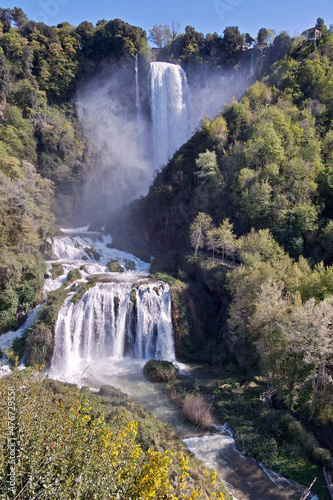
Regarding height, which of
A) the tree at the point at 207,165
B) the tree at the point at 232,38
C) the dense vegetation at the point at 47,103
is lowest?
the tree at the point at 207,165

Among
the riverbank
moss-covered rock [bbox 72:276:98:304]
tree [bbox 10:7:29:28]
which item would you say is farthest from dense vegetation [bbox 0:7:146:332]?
the riverbank

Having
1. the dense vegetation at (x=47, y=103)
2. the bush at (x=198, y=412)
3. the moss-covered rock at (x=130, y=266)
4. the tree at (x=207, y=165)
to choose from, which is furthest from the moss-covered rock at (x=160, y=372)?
the tree at (x=207, y=165)

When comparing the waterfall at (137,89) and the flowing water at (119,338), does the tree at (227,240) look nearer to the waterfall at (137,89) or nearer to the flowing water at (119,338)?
the flowing water at (119,338)

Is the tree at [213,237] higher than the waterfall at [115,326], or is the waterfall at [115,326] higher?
the tree at [213,237]

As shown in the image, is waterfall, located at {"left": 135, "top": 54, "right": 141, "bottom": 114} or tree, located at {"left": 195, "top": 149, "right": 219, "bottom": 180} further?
waterfall, located at {"left": 135, "top": 54, "right": 141, "bottom": 114}

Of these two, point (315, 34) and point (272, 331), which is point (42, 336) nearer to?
point (272, 331)

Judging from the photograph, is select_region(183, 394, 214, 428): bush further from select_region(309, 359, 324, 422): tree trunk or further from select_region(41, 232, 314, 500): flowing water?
select_region(309, 359, 324, 422): tree trunk

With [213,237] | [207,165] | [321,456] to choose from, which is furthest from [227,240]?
[321,456]
